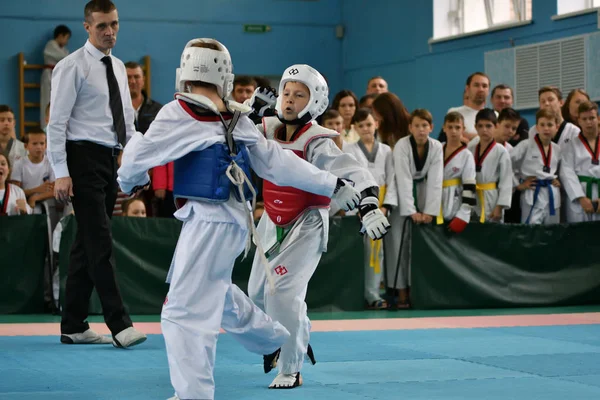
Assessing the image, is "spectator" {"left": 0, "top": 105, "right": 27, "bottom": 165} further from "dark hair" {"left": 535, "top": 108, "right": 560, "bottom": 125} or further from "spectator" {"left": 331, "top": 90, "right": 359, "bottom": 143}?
"dark hair" {"left": 535, "top": 108, "right": 560, "bottom": 125}

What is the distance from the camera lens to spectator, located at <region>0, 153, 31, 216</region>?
834cm

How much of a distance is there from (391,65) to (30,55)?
6.32 meters

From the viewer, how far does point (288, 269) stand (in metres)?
4.82

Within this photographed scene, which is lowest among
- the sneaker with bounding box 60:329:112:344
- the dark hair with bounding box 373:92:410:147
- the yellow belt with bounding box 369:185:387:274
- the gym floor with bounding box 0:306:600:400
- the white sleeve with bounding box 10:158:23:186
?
the gym floor with bounding box 0:306:600:400

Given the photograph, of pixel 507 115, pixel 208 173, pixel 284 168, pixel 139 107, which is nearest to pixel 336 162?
pixel 284 168

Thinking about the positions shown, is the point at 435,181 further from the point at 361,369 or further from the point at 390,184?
the point at 361,369

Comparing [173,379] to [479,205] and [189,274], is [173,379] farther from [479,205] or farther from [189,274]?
[479,205]

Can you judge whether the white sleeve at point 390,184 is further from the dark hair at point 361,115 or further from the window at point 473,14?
the window at point 473,14

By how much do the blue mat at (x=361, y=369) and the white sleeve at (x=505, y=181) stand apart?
8.38 ft

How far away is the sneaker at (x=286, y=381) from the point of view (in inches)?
184

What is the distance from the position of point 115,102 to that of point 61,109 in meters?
0.36

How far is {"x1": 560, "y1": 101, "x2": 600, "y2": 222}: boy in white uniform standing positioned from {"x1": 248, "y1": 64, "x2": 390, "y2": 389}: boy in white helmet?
16.9 ft

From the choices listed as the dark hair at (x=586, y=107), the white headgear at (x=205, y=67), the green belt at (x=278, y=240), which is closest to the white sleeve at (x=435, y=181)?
the dark hair at (x=586, y=107)

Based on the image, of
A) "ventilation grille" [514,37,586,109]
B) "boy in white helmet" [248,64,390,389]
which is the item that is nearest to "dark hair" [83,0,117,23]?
"boy in white helmet" [248,64,390,389]
